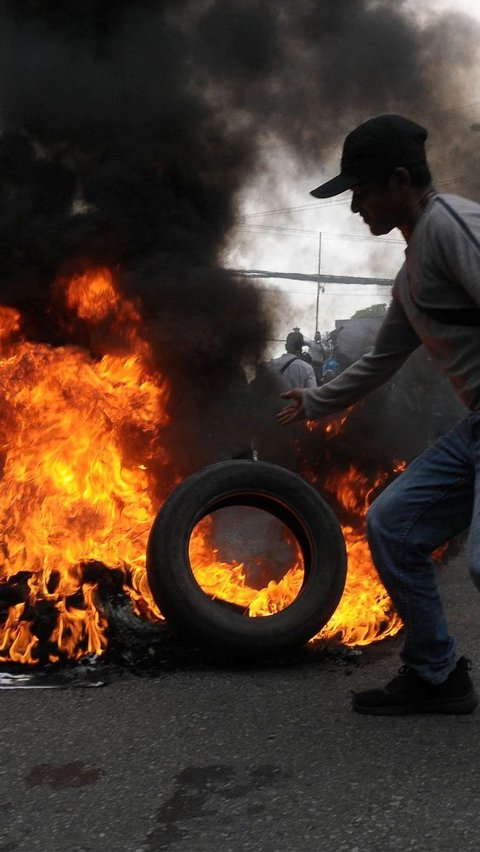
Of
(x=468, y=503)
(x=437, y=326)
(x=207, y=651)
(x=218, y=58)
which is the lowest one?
(x=207, y=651)

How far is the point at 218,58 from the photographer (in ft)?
24.9

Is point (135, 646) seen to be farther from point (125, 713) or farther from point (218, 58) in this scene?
point (218, 58)

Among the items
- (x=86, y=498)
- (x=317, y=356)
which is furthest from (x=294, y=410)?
(x=317, y=356)

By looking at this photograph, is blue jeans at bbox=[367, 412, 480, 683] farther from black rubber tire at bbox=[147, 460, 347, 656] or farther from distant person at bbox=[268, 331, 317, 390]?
distant person at bbox=[268, 331, 317, 390]

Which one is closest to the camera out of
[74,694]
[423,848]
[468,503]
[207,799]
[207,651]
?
[423,848]

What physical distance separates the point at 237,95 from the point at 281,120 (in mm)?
432

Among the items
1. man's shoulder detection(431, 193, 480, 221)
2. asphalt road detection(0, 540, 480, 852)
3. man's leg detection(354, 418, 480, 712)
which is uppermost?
man's shoulder detection(431, 193, 480, 221)

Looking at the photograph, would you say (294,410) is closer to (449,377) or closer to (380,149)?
(449,377)

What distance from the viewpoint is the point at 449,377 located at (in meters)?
3.29

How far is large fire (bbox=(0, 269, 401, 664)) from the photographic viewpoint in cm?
450

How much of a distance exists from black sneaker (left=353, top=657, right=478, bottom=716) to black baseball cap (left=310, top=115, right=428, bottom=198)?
190cm

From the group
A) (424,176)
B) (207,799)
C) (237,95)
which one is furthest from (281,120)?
(207,799)

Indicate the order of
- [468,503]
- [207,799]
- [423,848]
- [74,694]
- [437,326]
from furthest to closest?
[74,694], [468,503], [437,326], [207,799], [423,848]

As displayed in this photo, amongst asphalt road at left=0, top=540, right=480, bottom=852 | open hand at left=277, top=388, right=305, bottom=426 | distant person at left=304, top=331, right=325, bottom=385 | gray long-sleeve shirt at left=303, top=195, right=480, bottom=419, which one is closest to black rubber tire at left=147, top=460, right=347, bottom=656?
Result: asphalt road at left=0, top=540, right=480, bottom=852
